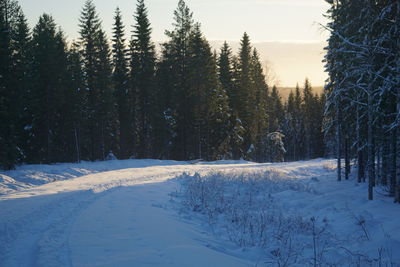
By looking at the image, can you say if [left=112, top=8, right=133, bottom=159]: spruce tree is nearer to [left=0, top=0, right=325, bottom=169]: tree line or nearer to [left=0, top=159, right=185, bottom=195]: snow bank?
[left=0, top=0, right=325, bottom=169]: tree line

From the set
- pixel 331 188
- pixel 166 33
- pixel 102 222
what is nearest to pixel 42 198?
pixel 102 222

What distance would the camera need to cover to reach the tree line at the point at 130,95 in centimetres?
3094

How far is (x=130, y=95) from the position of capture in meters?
39.0

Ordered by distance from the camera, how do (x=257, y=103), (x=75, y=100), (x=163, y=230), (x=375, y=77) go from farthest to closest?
(x=257, y=103), (x=75, y=100), (x=375, y=77), (x=163, y=230)

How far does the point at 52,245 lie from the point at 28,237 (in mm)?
964

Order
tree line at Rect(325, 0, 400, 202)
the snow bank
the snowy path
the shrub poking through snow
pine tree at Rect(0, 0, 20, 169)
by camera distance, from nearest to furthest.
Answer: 1. the snowy path
2. the shrub poking through snow
3. tree line at Rect(325, 0, 400, 202)
4. the snow bank
5. pine tree at Rect(0, 0, 20, 169)

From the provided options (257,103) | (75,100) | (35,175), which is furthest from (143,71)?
(35,175)

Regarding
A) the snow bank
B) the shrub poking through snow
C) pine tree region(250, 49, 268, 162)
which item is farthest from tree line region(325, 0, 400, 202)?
pine tree region(250, 49, 268, 162)

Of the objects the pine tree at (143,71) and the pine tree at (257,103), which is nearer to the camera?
the pine tree at (143,71)

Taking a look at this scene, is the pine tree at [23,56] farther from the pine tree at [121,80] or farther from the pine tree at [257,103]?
the pine tree at [257,103]

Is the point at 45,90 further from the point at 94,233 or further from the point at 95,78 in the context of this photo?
the point at 94,233

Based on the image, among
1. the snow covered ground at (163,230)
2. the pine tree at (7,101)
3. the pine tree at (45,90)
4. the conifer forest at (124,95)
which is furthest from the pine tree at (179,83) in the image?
the snow covered ground at (163,230)

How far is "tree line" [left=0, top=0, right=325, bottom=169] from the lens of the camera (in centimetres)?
3094

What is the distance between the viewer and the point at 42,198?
34.6ft
